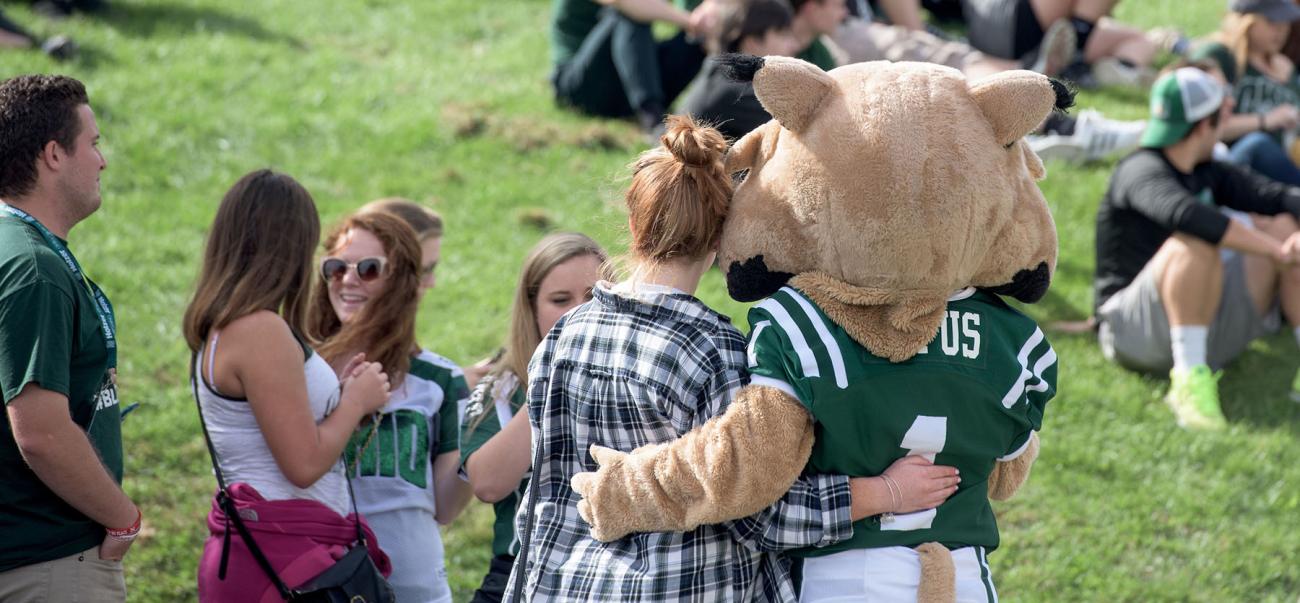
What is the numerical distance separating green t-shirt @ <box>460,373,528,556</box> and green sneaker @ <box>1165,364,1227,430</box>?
371 centimetres

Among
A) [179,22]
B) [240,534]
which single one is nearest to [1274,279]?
[240,534]

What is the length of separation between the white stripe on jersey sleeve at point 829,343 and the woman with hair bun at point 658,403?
0.53 feet

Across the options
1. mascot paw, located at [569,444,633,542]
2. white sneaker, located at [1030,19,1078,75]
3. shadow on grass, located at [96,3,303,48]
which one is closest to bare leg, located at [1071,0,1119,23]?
white sneaker, located at [1030,19,1078,75]

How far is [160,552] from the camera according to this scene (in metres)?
4.80

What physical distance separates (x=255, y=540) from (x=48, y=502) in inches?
20.3

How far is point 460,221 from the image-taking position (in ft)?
23.9

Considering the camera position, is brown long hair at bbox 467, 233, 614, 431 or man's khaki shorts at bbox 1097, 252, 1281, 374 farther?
man's khaki shorts at bbox 1097, 252, 1281, 374

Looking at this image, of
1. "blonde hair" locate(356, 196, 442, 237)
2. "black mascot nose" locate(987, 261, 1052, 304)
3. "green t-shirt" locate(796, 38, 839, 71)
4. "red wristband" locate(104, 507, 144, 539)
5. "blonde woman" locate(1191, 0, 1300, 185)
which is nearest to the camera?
"black mascot nose" locate(987, 261, 1052, 304)

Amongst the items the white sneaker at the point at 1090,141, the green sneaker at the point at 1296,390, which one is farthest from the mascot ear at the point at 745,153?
the white sneaker at the point at 1090,141

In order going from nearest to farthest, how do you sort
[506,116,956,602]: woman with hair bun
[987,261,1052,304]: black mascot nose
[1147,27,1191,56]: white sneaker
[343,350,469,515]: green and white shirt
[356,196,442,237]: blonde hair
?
[506,116,956,602]: woman with hair bun
[987,261,1052,304]: black mascot nose
[343,350,469,515]: green and white shirt
[356,196,442,237]: blonde hair
[1147,27,1191,56]: white sneaker

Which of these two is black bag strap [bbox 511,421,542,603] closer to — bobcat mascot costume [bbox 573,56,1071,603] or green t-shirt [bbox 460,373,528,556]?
bobcat mascot costume [bbox 573,56,1071,603]

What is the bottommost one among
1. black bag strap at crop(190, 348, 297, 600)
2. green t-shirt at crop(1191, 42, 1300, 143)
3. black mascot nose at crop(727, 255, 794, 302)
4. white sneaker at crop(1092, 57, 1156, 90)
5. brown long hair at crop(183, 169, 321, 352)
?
white sneaker at crop(1092, 57, 1156, 90)

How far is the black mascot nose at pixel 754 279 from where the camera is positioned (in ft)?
8.83

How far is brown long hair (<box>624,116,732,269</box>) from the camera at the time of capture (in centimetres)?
266
